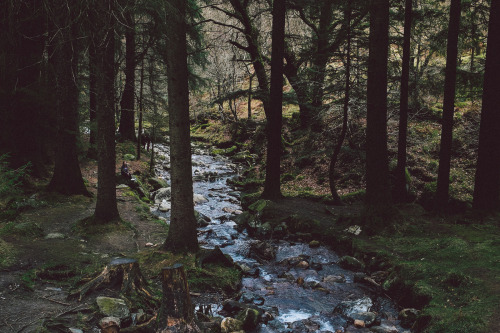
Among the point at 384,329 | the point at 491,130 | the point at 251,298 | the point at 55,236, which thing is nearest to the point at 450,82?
the point at 491,130

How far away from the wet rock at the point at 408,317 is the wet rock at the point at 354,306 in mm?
525

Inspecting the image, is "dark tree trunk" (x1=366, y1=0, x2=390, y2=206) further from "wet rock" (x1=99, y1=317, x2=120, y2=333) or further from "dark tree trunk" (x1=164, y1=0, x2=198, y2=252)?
"wet rock" (x1=99, y1=317, x2=120, y2=333)

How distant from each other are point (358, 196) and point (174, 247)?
855 cm

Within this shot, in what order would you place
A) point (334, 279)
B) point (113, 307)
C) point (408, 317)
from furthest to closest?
point (334, 279) < point (408, 317) < point (113, 307)

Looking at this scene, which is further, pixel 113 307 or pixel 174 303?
pixel 113 307

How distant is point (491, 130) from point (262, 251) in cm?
647

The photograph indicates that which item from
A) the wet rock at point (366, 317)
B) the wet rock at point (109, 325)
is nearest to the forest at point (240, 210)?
the wet rock at point (109, 325)

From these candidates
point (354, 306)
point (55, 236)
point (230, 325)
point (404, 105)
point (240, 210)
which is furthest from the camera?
point (240, 210)

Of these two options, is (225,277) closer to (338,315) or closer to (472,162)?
(338,315)

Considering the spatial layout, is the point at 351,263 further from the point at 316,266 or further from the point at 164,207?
the point at 164,207

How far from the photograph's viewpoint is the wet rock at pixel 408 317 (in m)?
5.07

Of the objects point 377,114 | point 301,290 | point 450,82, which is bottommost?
point 301,290

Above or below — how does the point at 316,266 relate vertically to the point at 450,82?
below

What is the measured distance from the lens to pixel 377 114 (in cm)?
850
